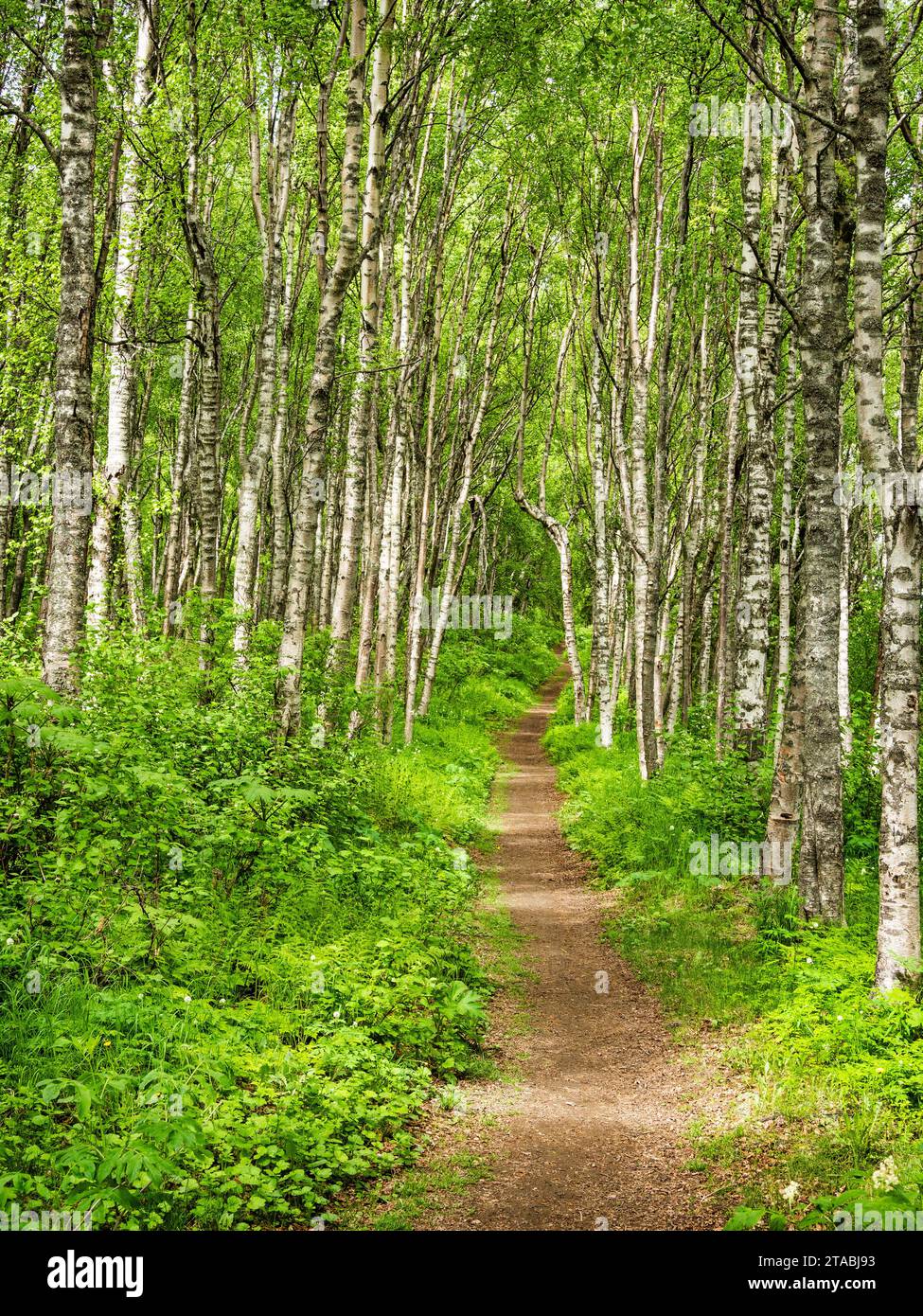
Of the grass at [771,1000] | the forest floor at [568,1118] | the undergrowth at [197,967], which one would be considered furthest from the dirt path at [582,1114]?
the undergrowth at [197,967]

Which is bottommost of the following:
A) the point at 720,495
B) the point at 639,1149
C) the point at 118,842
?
the point at 639,1149

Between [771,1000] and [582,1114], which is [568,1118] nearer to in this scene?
[582,1114]

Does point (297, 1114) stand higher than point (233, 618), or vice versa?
point (233, 618)

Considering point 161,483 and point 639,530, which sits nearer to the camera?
point 639,530

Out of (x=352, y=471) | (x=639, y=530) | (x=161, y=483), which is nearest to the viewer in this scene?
(x=352, y=471)

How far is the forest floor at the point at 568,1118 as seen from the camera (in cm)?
459

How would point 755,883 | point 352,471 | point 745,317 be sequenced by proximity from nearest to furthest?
point 755,883, point 745,317, point 352,471

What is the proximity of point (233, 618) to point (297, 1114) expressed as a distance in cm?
631

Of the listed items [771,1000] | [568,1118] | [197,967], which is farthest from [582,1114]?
[197,967]

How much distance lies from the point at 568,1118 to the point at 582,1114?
0.41ft

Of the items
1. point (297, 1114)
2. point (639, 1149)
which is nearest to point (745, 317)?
point (639, 1149)

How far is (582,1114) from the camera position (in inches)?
232

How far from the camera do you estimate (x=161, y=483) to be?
93.9ft

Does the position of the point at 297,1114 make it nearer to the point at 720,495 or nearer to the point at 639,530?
the point at 639,530
